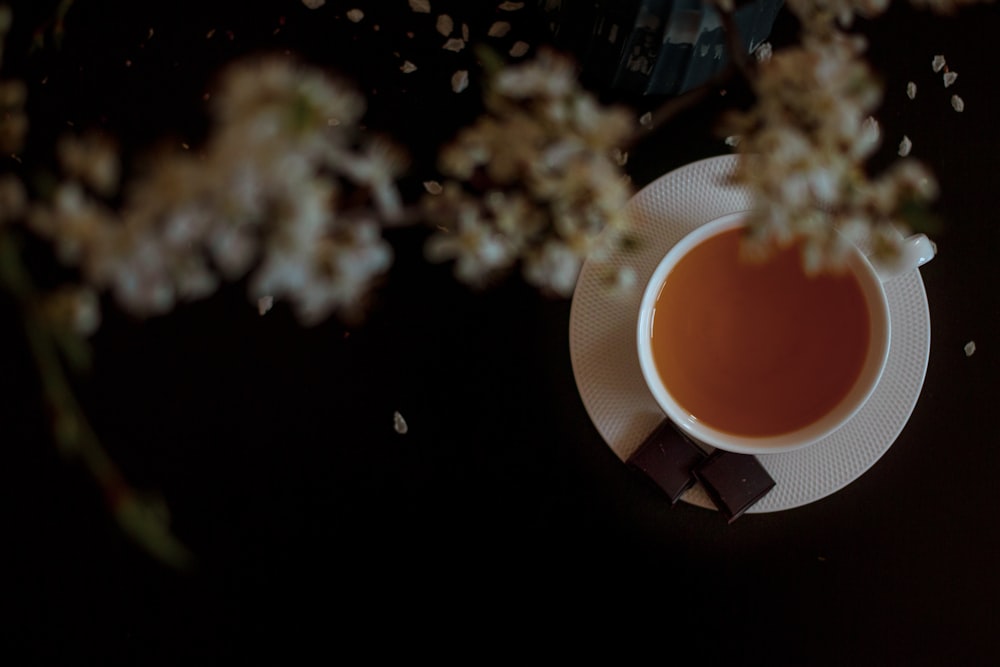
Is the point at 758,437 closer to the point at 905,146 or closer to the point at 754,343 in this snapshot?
the point at 754,343

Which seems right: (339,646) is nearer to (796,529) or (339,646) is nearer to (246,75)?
(796,529)

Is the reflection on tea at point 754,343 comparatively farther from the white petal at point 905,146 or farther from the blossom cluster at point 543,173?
the blossom cluster at point 543,173

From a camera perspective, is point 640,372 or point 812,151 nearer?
point 812,151

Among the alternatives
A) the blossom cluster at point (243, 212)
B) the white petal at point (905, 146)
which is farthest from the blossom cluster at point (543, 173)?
the white petal at point (905, 146)

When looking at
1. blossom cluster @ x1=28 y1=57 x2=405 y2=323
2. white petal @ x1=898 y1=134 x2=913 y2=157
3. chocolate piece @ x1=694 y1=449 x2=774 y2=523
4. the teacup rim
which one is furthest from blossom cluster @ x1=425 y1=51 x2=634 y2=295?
white petal @ x1=898 y1=134 x2=913 y2=157

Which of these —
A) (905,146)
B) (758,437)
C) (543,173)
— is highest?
(543,173)

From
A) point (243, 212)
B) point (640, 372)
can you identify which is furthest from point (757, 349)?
point (243, 212)

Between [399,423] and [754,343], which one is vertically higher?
[754,343]
